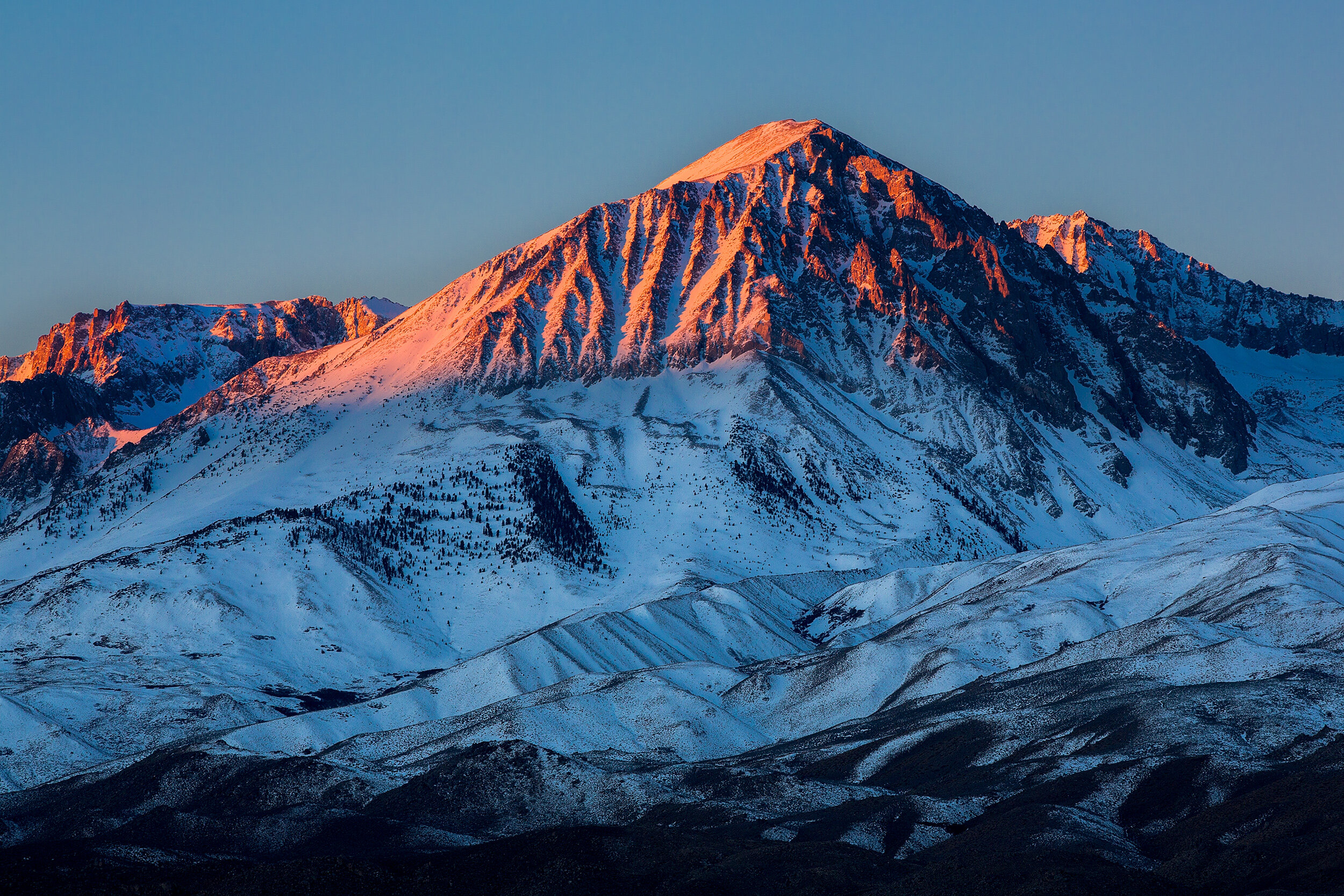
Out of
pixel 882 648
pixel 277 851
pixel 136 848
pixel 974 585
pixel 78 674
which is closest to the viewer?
pixel 136 848

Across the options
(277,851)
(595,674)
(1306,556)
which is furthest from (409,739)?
(1306,556)

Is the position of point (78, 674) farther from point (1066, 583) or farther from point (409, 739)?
point (1066, 583)

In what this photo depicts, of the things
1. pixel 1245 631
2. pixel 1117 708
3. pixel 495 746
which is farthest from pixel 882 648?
pixel 495 746

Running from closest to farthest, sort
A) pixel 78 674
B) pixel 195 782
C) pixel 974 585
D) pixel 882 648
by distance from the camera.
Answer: pixel 195 782, pixel 882 648, pixel 78 674, pixel 974 585

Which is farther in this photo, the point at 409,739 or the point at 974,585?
the point at 974,585

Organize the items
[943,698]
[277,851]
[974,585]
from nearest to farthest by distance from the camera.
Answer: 1. [277,851]
2. [943,698]
3. [974,585]

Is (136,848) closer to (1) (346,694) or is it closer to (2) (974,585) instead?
(1) (346,694)

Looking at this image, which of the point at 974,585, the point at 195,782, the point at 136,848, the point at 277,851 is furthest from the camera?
the point at 974,585

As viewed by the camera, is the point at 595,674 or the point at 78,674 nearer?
the point at 595,674
